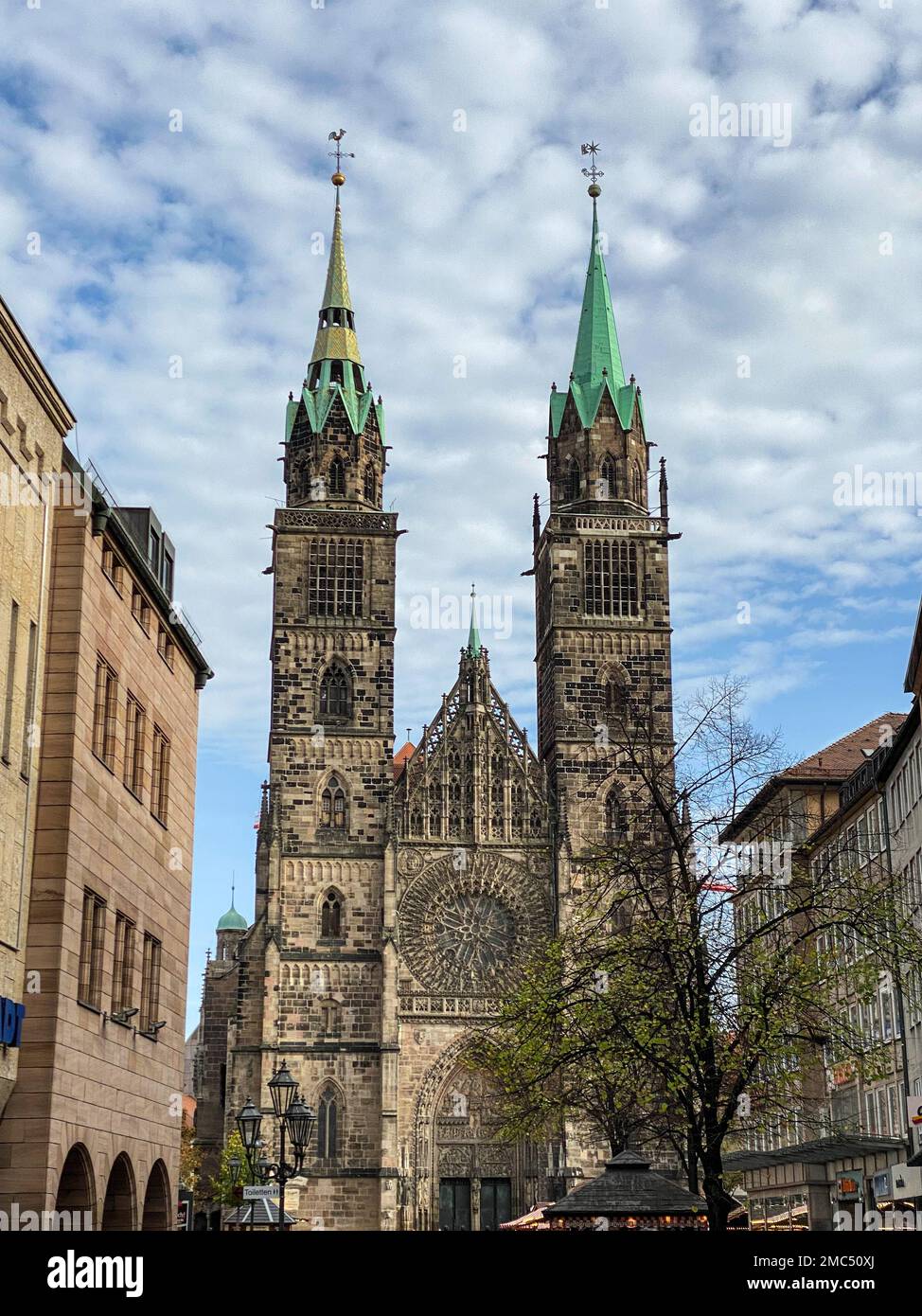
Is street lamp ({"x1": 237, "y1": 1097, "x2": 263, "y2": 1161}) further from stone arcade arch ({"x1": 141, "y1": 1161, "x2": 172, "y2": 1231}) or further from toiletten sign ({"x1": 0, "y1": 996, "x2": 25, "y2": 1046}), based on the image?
stone arcade arch ({"x1": 141, "y1": 1161, "x2": 172, "y2": 1231})

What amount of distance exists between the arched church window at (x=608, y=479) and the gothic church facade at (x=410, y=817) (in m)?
0.08

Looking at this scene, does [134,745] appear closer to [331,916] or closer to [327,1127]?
[331,916]

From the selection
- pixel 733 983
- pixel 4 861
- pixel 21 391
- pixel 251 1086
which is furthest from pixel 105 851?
pixel 251 1086

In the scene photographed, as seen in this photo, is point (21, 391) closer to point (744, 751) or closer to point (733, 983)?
point (744, 751)

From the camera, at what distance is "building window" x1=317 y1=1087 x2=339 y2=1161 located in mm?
62156

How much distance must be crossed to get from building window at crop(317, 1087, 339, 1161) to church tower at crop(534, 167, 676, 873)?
1055 centimetres

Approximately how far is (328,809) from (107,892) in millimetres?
35401

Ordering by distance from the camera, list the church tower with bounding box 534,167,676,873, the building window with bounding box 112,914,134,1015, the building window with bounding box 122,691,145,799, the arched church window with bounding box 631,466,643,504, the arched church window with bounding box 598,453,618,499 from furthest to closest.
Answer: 1. the arched church window with bounding box 631,466,643,504
2. the arched church window with bounding box 598,453,618,499
3. the church tower with bounding box 534,167,676,873
4. the building window with bounding box 122,691,145,799
5. the building window with bounding box 112,914,134,1015

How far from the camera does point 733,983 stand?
30.0 metres

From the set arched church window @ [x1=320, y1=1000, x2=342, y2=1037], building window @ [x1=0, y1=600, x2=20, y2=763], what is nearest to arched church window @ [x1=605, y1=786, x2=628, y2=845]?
arched church window @ [x1=320, y1=1000, x2=342, y2=1037]

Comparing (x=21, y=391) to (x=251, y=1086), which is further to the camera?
(x=251, y=1086)

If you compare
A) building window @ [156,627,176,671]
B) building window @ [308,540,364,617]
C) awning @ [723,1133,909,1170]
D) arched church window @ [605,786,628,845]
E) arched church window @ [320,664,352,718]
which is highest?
building window @ [308,540,364,617]

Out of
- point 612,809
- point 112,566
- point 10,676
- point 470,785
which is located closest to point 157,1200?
point 112,566
